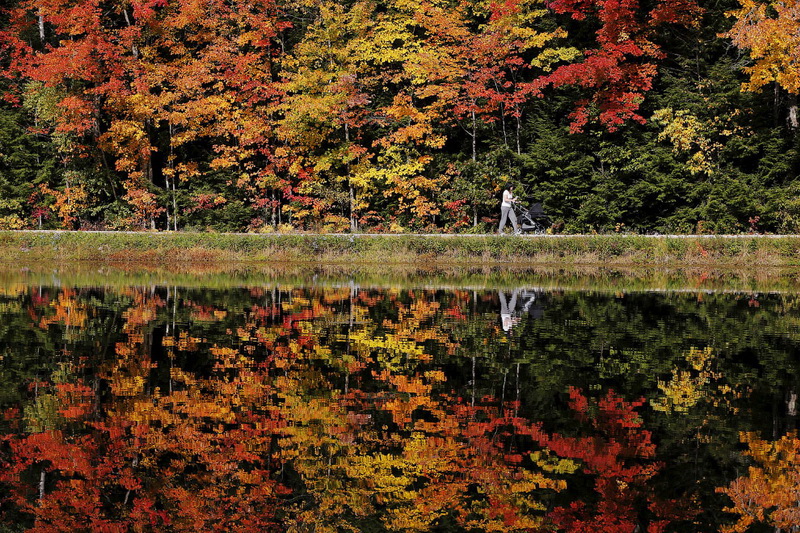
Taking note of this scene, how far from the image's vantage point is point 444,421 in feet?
25.8

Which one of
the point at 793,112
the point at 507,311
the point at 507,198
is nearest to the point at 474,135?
the point at 507,198

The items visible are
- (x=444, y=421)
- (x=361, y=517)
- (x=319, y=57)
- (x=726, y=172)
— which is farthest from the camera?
(x=319, y=57)

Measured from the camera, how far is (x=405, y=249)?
90.0ft

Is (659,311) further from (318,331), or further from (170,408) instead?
(170,408)

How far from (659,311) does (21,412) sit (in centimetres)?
1185

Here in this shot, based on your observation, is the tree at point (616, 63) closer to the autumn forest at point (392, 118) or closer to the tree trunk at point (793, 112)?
the autumn forest at point (392, 118)

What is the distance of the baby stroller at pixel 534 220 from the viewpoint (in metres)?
30.2

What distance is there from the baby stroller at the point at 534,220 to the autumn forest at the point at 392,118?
441 millimetres

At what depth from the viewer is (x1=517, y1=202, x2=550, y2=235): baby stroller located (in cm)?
3022

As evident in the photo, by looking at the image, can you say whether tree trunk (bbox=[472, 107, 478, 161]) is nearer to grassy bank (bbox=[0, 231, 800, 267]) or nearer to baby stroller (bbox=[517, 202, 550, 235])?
baby stroller (bbox=[517, 202, 550, 235])

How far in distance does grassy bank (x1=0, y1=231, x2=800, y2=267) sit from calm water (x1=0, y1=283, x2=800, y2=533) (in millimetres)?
12754

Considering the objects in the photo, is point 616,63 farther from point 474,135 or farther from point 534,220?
point 534,220

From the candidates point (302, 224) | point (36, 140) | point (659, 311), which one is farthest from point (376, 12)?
point (659, 311)

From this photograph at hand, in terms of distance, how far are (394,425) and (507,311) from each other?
823 centimetres
